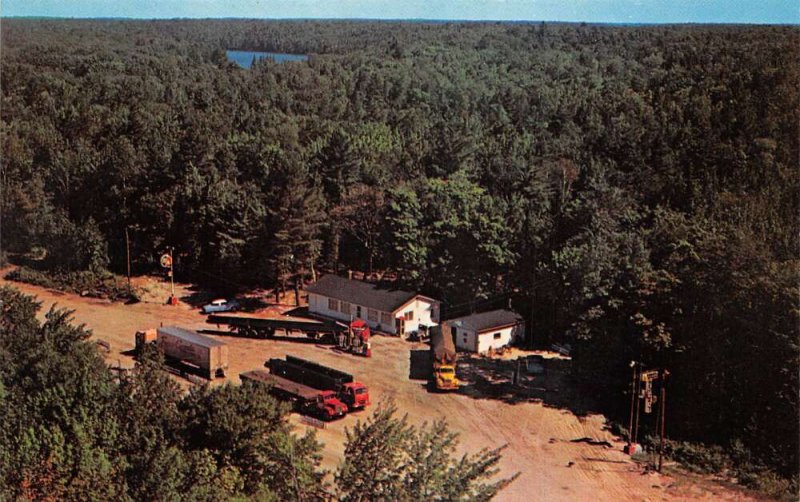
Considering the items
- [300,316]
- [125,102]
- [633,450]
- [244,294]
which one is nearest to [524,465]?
[633,450]

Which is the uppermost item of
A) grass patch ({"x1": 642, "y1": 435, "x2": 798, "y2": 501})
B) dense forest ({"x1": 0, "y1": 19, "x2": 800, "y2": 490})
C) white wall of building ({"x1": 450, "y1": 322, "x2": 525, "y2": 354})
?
dense forest ({"x1": 0, "y1": 19, "x2": 800, "y2": 490})

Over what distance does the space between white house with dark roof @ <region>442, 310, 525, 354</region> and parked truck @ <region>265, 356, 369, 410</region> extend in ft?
21.8

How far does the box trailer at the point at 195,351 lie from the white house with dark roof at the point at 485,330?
8.75 m

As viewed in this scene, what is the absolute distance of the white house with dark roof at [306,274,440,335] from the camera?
110ft

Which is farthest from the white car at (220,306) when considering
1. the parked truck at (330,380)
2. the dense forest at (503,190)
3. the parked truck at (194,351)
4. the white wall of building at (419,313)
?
the parked truck at (330,380)

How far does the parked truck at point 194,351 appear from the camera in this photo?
27094 millimetres

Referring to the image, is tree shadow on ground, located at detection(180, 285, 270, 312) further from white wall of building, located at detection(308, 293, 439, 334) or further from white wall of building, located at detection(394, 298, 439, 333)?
white wall of building, located at detection(394, 298, 439, 333)

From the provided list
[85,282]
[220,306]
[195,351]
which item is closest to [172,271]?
[85,282]

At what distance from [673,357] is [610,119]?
2768 cm

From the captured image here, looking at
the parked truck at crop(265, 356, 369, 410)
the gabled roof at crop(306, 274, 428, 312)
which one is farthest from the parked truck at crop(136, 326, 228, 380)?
the gabled roof at crop(306, 274, 428, 312)

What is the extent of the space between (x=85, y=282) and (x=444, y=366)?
862 inches

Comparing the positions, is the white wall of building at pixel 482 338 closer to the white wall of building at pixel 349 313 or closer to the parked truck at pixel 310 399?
the white wall of building at pixel 349 313

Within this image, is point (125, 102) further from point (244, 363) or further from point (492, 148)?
point (244, 363)

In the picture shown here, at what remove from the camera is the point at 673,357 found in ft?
82.1
